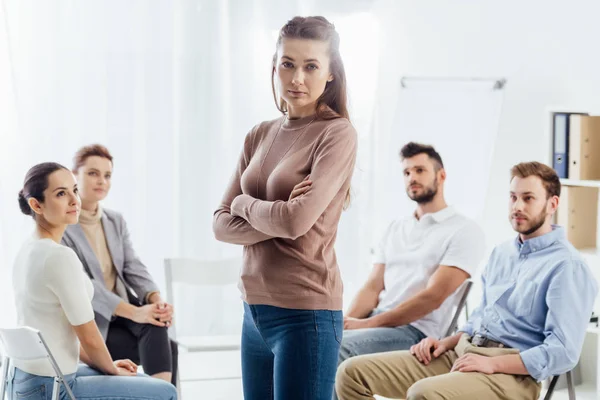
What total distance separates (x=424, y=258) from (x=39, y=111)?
2440 millimetres

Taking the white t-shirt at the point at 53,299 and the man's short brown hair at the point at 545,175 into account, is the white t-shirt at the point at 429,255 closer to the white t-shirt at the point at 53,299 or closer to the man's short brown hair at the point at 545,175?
the man's short brown hair at the point at 545,175

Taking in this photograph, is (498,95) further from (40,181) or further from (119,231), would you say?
(40,181)

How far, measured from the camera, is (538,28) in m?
3.88

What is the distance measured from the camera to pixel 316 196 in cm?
170

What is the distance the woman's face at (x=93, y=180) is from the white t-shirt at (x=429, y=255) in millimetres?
1240

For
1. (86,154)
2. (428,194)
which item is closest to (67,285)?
(86,154)

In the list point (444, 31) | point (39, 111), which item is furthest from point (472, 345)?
point (39, 111)

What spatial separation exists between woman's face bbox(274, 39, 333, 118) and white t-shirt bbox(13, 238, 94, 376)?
936mm

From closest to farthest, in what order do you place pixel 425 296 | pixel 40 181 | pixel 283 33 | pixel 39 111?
pixel 283 33, pixel 40 181, pixel 425 296, pixel 39 111

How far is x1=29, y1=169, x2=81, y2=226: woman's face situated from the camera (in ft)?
7.98

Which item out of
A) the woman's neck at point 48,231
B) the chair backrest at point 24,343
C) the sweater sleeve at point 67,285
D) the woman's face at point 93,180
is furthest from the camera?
the woman's face at point 93,180

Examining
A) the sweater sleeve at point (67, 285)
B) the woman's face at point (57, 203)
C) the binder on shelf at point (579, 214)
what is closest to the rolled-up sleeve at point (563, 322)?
the binder on shelf at point (579, 214)

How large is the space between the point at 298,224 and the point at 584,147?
7.00 feet

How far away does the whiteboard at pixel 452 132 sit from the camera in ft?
13.2
